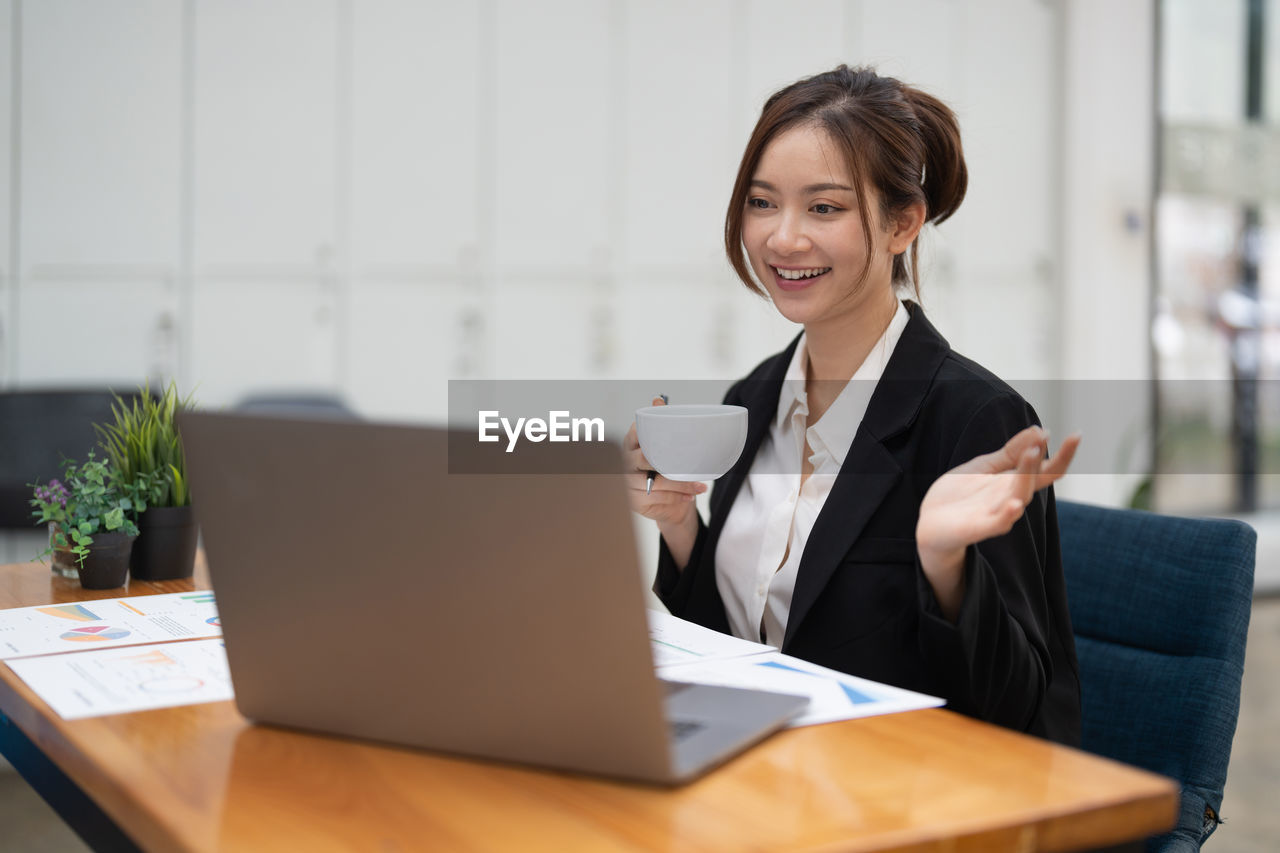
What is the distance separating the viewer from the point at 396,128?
12.5 ft

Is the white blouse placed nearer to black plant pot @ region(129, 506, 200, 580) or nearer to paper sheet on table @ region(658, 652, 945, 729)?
paper sheet on table @ region(658, 652, 945, 729)


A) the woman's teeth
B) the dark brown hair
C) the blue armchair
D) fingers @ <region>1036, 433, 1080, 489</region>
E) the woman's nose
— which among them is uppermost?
the dark brown hair

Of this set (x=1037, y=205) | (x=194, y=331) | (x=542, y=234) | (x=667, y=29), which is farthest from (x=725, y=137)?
(x=194, y=331)

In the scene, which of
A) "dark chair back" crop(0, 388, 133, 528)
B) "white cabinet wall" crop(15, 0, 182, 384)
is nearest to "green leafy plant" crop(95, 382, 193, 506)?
"dark chair back" crop(0, 388, 133, 528)

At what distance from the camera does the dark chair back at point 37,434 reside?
10.6 feet

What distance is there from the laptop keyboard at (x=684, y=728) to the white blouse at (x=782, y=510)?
0.58 meters

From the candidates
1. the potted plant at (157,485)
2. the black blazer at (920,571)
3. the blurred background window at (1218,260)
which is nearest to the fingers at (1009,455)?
the black blazer at (920,571)

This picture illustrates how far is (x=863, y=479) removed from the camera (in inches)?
55.2

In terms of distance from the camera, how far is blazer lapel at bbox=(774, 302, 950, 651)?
1.38 m

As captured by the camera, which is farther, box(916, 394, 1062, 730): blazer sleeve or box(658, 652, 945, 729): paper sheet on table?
box(916, 394, 1062, 730): blazer sleeve

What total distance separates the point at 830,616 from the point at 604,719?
641 millimetres

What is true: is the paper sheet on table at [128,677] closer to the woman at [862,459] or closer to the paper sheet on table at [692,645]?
the paper sheet on table at [692,645]

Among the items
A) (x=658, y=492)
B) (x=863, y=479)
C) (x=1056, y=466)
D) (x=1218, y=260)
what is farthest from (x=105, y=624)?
(x=1218, y=260)

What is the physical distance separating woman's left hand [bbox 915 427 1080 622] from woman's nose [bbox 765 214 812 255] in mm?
492
